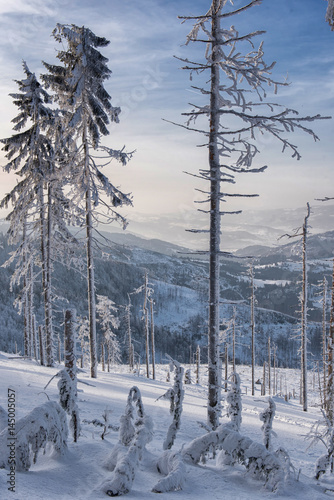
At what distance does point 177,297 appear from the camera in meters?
188

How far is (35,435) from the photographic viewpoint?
3.72 metres

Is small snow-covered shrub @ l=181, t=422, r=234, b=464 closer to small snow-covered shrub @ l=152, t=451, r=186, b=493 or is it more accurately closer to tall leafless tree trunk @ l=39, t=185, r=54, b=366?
small snow-covered shrub @ l=152, t=451, r=186, b=493

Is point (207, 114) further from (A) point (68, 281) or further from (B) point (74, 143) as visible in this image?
(A) point (68, 281)

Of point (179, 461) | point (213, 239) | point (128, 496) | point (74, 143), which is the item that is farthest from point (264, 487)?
point (74, 143)

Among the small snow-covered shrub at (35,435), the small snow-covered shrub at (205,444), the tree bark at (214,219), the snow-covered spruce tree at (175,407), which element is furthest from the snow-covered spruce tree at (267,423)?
the tree bark at (214,219)

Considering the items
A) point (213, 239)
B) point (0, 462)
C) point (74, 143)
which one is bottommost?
point (0, 462)

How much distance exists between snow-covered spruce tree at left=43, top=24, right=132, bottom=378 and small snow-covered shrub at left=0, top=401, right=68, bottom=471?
11754 mm

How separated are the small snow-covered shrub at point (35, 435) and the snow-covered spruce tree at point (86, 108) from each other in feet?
38.6

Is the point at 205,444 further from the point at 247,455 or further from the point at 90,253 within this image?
the point at 90,253

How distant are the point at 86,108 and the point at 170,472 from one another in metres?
14.6

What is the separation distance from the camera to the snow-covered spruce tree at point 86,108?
14.4 metres

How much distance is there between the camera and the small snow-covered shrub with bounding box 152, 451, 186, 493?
3672 mm

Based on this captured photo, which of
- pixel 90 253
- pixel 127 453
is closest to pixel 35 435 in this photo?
pixel 127 453

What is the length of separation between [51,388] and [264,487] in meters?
8.80
